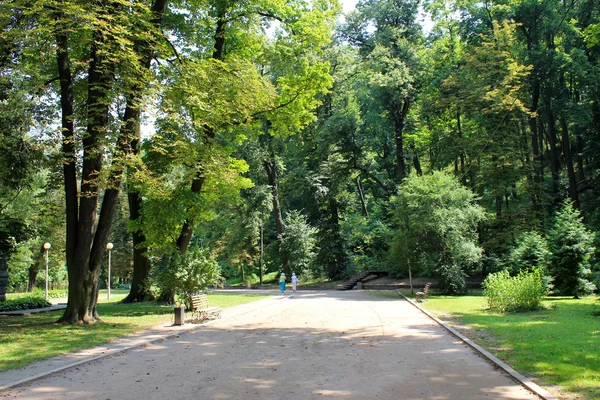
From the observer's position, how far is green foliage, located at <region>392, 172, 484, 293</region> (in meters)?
25.3

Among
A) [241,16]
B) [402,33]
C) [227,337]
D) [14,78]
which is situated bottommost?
[227,337]

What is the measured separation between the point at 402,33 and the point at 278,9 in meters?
23.5

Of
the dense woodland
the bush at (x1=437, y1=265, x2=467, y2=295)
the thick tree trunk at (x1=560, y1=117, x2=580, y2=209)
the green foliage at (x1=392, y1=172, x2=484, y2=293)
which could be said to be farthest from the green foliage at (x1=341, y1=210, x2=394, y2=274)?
the thick tree trunk at (x1=560, y1=117, x2=580, y2=209)

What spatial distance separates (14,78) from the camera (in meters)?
13.0

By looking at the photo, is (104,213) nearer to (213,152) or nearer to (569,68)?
(213,152)

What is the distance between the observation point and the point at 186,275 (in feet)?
56.9

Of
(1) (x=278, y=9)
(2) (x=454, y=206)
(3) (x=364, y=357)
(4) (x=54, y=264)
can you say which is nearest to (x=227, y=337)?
(3) (x=364, y=357)

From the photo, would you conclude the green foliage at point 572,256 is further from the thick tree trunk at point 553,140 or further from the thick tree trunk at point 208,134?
the thick tree trunk at point 208,134

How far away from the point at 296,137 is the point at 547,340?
33.6 metres

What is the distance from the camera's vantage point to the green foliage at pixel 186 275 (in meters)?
17.3

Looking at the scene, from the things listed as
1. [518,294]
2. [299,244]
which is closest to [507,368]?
[518,294]

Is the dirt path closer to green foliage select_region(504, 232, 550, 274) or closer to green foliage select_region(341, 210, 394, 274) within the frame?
green foliage select_region(504, 232, 550, 274)

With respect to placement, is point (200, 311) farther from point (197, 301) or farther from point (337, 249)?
point (337, 249)

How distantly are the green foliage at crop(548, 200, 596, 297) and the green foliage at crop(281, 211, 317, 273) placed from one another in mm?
21169
